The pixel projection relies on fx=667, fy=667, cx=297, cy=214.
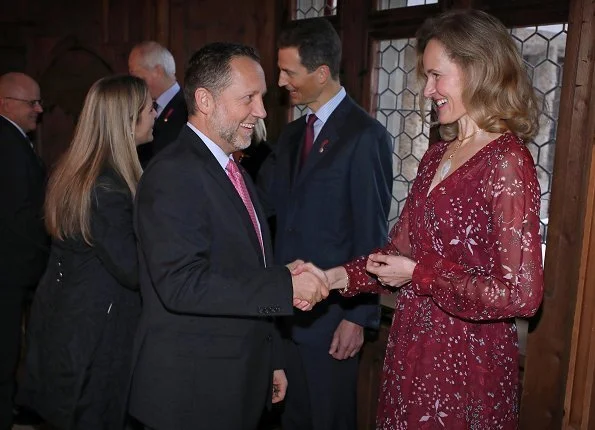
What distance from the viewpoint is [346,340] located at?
2.68 m

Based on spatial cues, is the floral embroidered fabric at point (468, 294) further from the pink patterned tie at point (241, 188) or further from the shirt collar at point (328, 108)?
the shirt collar at point (328, 108)

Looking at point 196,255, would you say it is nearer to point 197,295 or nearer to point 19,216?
point 197,295

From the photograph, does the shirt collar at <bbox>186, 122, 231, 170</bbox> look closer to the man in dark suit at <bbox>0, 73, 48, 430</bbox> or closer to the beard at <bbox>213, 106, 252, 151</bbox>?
the beard at <bbox>213, 106, 252, 151</bbox>

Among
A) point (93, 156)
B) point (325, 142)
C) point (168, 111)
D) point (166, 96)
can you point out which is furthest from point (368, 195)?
point (166, 96)

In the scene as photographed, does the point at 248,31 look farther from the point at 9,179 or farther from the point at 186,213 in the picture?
the point at 186,213

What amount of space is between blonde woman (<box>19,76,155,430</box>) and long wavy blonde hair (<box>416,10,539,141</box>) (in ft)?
4.25

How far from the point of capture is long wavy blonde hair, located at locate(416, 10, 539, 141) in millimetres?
1820

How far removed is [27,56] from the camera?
469cm

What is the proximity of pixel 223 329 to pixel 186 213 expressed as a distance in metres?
0.36

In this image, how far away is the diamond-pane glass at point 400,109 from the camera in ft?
11.0

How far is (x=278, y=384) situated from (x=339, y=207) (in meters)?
0.74

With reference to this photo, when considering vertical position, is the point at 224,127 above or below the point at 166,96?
below

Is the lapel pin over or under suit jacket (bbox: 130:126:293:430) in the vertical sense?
over

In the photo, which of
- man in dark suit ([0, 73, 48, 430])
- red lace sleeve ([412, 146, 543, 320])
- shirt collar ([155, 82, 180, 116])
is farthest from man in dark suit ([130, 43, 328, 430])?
shirt collar ([155, 82, 180, 116])
